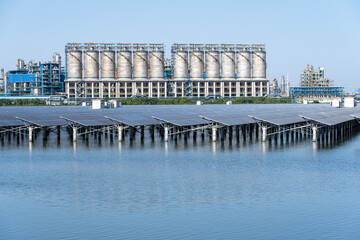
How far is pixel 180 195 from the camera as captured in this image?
39.6 meters

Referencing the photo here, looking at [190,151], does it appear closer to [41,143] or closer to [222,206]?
[41,143]

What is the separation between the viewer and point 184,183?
44625mm

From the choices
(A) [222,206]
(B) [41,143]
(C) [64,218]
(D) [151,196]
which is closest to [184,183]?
(D) [151,196]

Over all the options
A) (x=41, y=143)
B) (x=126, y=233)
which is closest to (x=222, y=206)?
(x=126, y=233)

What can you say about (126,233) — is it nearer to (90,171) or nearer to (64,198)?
(64,198)

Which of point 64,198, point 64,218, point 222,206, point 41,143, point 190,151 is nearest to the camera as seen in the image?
point 64,218

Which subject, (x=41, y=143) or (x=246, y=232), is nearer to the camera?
Result: (x=246, y=232)

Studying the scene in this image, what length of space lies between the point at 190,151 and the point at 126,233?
129 ft

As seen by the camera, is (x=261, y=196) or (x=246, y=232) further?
(x=261, y=196)

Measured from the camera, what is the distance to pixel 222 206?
118ft

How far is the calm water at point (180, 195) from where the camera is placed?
3072 centimetres

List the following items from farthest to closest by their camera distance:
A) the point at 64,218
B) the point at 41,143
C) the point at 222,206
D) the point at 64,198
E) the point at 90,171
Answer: the point at 41,143, the point at 90,171, the point at 64,198, the point at 222,206, the point at 64,218

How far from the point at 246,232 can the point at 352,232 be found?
5402 mm

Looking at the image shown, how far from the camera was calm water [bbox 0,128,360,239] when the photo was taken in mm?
30719
